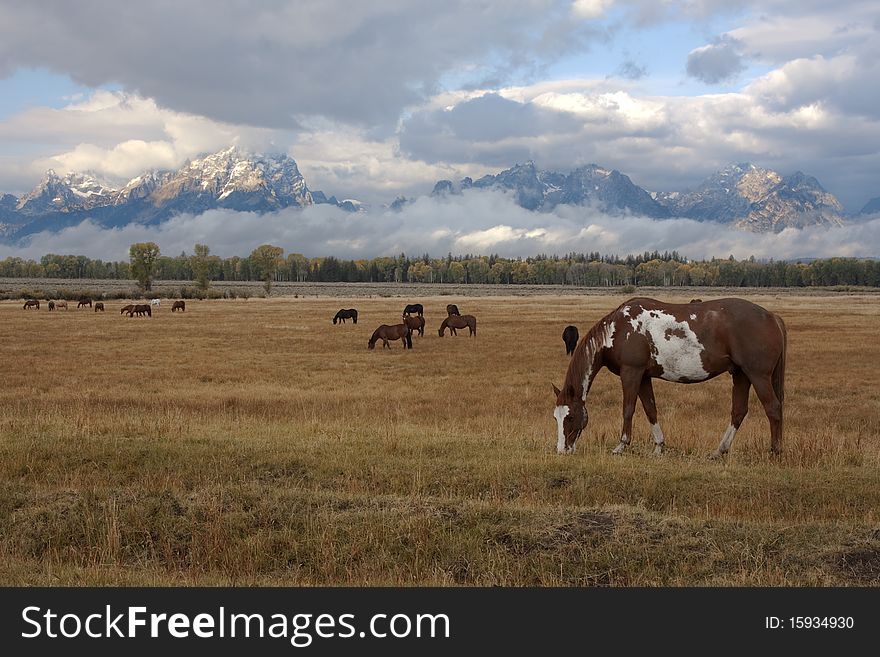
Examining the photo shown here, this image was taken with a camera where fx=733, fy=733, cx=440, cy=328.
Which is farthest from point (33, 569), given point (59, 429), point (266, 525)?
point (59, 429)

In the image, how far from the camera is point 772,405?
40.9 feet

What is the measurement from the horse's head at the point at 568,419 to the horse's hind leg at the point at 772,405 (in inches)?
117

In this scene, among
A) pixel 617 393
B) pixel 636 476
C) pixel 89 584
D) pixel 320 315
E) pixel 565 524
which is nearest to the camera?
pixel 89 584

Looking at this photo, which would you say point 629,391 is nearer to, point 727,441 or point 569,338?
point 727,441

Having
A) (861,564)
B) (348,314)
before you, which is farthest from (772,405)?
(348,314)

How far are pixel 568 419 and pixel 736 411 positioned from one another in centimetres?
288

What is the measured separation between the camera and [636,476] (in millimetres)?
10773

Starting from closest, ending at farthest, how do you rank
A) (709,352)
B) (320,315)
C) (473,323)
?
1. (709,352)
2. (473,323)
3. (320,315)

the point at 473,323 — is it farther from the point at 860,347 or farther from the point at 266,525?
the point at 266,525

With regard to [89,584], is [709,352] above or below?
above

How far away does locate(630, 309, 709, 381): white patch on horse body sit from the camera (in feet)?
41.7

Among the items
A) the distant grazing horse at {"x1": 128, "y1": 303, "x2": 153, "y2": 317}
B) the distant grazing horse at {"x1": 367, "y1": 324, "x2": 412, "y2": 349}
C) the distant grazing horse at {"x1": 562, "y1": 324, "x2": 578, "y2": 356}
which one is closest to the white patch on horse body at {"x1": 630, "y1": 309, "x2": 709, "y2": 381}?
the distant grazing horse at {"x1": 562, "y1": 324, "x2": 578, "y2": 356}

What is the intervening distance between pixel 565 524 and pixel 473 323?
35980mm

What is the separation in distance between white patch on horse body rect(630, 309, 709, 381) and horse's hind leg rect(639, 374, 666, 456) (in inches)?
18.1
